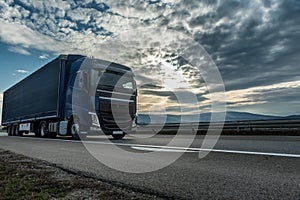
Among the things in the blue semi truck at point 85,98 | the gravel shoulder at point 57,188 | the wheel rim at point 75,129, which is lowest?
the gravel shoulder at point 57,188

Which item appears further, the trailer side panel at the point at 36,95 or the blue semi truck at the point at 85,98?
the trailer side panel at the point at 36,95

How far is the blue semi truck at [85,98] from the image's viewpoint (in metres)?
10.1

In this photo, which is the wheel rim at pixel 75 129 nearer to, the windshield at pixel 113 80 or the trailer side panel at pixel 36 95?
the trailer side panel at pixel 36 95

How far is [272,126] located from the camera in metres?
12.7

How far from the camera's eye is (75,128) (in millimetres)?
10648

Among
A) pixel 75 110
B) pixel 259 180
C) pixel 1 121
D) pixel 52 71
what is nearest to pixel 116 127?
pixel 75 110

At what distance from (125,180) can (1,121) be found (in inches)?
1057

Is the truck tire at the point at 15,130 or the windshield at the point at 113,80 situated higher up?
the windshield at the point at 113,80

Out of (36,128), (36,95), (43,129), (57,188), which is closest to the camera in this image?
(57,188)

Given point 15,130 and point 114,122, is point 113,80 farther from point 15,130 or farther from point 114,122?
point 15,130

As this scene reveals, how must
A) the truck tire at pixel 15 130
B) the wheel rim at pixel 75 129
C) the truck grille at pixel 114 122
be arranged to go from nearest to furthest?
the truck grille at pixel 114 122 < the wheel rim at pixel 75 129 < the truck tire at pixel 15 130

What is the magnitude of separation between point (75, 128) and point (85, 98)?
1517 mm

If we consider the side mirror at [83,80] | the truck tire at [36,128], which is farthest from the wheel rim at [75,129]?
the truck tire at [36,128]

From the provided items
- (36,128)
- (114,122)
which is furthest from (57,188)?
(36,128)
